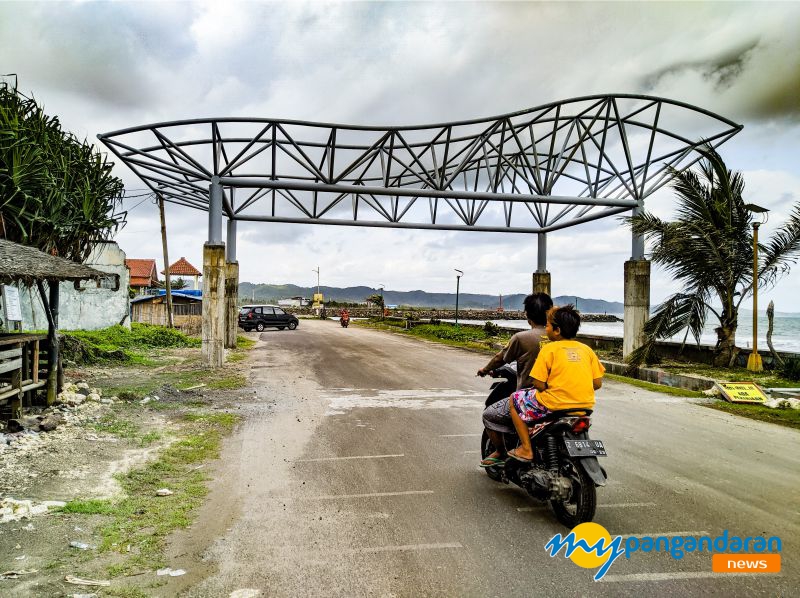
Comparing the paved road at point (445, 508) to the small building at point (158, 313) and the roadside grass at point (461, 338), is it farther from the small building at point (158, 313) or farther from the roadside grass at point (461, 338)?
the small building at point (158, 313)

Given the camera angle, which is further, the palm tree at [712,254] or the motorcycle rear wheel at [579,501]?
the palm tree at [712,254]

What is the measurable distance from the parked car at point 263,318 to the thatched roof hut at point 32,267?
26.7m

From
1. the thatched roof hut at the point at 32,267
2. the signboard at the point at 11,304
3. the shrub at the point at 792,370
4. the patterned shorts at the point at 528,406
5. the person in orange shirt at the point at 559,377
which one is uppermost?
the thatched roof hut at the point at 32,267

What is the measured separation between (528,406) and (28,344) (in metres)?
7.88

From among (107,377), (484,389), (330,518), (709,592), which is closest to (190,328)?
(107,377)

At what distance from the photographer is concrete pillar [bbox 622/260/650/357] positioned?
16.8m

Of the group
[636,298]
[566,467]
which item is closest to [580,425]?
[566,467]

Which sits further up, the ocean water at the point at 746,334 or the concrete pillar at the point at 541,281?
the concrete pillar at the point at 541,281

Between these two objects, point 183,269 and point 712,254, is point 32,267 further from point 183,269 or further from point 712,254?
point 183,269

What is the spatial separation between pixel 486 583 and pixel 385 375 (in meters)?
10.1

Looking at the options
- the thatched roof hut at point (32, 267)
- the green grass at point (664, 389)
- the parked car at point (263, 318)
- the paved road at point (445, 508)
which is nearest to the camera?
the paved road at point (445, 508)

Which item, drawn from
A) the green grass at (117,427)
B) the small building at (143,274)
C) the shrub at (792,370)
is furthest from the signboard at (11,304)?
the small building at (143,274)

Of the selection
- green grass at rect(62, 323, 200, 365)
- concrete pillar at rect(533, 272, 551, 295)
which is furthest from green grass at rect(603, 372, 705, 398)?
green grass at rect(62, 323, 200, 365)

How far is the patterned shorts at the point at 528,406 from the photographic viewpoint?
13.9 feet
